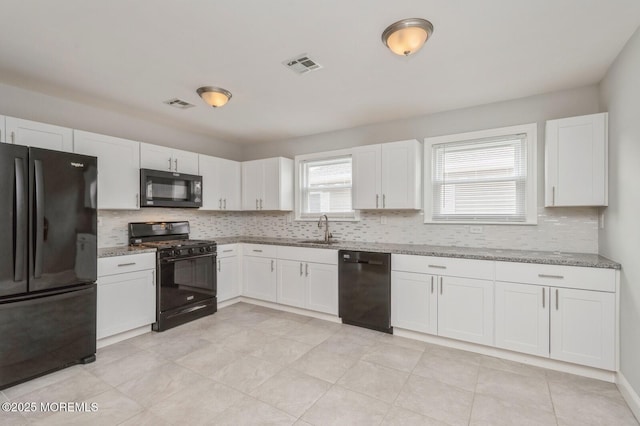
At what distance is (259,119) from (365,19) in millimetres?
2297

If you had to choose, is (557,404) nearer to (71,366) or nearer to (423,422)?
(423,422)

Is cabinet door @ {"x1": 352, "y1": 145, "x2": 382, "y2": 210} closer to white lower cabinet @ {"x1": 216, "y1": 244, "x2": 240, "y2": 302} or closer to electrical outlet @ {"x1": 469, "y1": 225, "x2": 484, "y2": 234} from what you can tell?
electrical outlet @ {"x1": 469, "y1": 225, "x2": 484, "y2": 234}

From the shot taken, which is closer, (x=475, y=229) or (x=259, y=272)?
(x=475, y=229)

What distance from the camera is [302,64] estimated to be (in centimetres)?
251

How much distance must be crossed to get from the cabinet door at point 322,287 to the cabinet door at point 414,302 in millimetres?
717

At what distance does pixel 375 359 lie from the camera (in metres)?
2.76

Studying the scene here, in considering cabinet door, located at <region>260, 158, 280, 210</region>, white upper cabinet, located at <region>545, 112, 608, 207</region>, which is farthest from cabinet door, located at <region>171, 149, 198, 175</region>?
white upper cabinet, located at <region>545, 112, 608, 207</region>

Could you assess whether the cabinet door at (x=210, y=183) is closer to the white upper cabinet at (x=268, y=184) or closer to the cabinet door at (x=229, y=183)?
the cabinet door at (x=229, y=183)

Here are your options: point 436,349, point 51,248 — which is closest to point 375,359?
point 436,349

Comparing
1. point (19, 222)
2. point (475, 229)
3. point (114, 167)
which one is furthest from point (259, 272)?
point (475, 229)

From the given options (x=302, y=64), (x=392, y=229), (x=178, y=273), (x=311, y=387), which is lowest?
(x=311, y=387)

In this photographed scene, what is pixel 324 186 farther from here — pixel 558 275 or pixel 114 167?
pixel 558 275

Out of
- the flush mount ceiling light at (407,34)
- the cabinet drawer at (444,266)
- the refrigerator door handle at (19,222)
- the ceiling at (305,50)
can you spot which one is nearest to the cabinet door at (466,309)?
the cabinet drawer at (444,266)

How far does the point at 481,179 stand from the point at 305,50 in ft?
7.72
